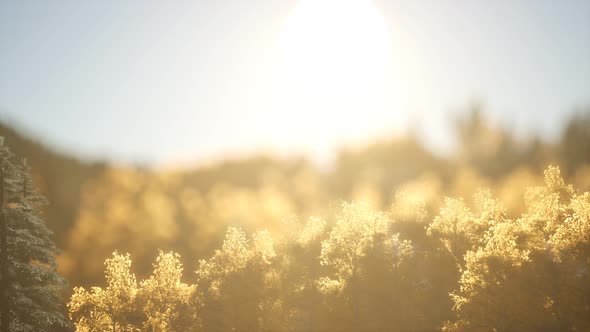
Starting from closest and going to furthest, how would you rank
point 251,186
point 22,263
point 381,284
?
1. point 22,263
2. point 381,284
3. point 251,186

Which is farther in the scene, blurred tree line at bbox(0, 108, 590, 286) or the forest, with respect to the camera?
blurred tree line at bbox(0, 108, 590, 286)

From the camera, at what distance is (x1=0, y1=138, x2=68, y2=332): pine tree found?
88.4 ft

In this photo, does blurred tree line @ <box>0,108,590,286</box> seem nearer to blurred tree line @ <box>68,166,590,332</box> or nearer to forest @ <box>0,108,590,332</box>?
forest @ <box>0,108,590,332</box>

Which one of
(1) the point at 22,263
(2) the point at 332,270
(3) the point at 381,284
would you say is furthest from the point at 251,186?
(1) the point at 22,263

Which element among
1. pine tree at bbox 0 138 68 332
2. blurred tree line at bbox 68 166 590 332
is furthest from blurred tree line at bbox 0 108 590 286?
pine tree at bbox 0 138 68 332

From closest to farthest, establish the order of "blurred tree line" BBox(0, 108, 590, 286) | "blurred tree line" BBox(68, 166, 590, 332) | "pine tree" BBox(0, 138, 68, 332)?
"pine tree" BBox(0, 138, 68, 332) → "blurred tree line" BBox(68, 166, 590, 332) → "blurred tree line" BBox(0, 108, 590, 286)

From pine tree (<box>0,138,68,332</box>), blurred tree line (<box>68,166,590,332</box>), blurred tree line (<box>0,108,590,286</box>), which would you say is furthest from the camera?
blurred tree line (<box>0,108,590,286</box>)

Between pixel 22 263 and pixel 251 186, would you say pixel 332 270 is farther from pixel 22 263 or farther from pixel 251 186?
pixel 251 186

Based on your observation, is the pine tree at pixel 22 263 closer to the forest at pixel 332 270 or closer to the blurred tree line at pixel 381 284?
the forest at pixel 332 270

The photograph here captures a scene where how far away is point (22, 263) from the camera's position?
2750 centimetres

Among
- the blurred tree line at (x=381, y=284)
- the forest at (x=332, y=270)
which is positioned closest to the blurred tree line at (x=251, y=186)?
the forest at (x=332, y=270)

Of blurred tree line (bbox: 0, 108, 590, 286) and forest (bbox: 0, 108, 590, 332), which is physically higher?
blurred tree line (bbox: 0, 108, 590, 286)

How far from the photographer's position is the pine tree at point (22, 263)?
27.0m

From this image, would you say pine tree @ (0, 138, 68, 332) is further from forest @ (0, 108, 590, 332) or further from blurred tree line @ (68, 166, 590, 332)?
blurred tree line @ (68, 166, 590, 332)
